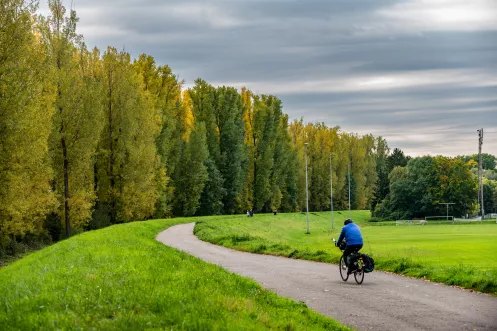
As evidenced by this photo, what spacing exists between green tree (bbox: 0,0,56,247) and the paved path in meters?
14.1

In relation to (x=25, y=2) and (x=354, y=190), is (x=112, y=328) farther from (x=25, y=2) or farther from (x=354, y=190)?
(x=354, y=190)

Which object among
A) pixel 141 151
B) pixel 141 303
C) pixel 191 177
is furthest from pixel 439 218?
pixel 141 303

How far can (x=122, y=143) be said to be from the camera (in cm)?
5978

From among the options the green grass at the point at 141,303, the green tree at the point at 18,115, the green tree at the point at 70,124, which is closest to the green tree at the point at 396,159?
the green tree at the point at 70,124

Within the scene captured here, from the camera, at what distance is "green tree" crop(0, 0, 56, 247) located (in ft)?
101

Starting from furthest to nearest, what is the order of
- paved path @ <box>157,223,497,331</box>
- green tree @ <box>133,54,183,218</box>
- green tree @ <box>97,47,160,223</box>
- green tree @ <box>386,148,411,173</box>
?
green tree @ <box>386,148,411,173</box> → green tree @ <box>133,54,183,218</box> → green tree @ <box>97,47,160,223</box> → paved path @ <box>157,223,497,331</box>

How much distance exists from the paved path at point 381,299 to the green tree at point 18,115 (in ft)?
46.2

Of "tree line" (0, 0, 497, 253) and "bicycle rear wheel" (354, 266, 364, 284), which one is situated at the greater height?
"tree line" (0, 0, 497, 253)

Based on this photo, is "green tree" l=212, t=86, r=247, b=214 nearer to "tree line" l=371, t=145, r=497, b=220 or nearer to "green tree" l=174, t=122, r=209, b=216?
"green tree" l=174, t=122, r=209, b=216

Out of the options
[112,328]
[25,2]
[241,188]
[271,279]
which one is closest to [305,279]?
[271,279]

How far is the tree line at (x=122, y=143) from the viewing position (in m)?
33.7

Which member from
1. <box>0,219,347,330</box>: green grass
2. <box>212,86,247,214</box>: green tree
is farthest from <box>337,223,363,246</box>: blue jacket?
<box>212,86,247,214</box>: green tree

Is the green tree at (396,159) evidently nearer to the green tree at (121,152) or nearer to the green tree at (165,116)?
the green tree at (165,116)

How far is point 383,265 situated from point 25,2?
23663 millimetres
